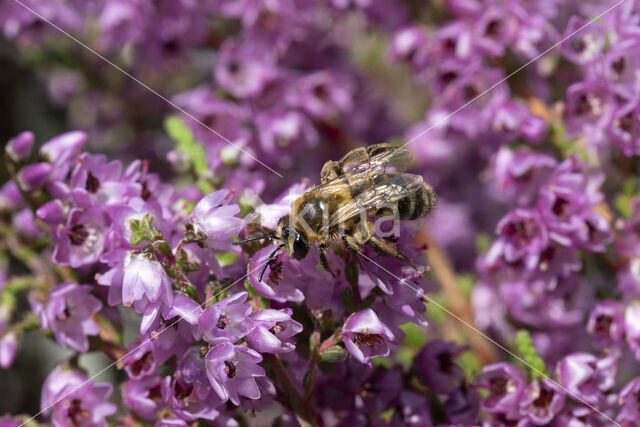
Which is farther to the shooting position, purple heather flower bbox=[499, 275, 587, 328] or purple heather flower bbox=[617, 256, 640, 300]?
purple heather flower bbox=[499, 275, 587, 328]

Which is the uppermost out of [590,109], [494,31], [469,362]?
[494,31]

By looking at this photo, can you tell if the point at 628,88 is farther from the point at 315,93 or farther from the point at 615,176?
the point at 315,93

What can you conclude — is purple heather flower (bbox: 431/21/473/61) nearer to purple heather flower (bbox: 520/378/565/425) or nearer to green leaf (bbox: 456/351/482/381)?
green leaf (bbox: 456/351/482/381)

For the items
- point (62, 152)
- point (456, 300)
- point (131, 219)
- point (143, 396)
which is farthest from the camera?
point (456, 300)

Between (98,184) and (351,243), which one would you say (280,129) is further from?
(351,243)

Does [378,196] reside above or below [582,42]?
below

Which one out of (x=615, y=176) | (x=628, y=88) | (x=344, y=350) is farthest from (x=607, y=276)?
(x=344, y=350)

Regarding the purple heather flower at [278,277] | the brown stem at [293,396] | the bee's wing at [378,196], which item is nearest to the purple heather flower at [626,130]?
the bee's wing at [378,196]

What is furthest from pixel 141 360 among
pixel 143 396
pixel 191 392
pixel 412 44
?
pixel 412 44

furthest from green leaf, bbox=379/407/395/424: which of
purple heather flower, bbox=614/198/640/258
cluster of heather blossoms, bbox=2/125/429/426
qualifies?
purple heather flower, bbox=614/198/640/258
